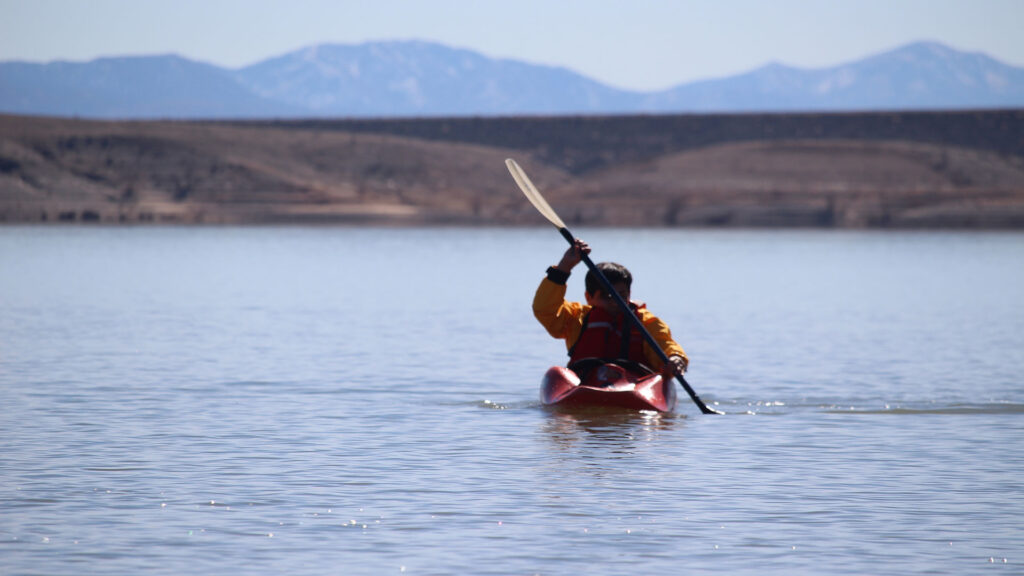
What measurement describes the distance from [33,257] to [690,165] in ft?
176

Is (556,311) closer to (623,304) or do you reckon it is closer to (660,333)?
(623,304)

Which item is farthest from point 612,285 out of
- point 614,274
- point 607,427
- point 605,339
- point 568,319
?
point 607,427

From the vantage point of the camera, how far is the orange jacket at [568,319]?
13047 millimetres

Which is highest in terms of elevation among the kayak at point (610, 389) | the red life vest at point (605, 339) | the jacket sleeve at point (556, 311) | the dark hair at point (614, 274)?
the dark hair at point (614, 274)

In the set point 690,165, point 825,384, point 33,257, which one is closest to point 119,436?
point 825,384

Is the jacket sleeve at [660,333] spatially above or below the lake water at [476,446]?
above

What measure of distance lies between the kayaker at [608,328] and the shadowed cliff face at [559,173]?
66.6 metres

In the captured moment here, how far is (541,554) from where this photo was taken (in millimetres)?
8586

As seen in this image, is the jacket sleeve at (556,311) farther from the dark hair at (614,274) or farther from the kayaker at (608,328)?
the dark hair at (614,274)

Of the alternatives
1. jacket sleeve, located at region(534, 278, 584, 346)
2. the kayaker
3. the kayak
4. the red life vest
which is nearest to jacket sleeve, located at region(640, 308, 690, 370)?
the kayaker

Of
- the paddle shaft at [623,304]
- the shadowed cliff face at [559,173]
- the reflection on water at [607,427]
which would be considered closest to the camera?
the reflection on water at [607,427]

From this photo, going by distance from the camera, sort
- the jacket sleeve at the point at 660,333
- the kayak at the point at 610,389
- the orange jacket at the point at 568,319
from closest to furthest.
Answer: the orange jacket at the point at 568,319, the kayak at the point at 610,389, the jacket sleeve at the point at 660,333

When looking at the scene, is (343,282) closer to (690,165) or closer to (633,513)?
(633,513)

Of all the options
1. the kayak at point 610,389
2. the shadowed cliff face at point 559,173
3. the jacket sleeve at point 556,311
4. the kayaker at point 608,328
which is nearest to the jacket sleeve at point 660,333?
the kayaker at point 608,328
